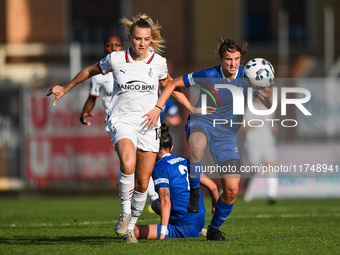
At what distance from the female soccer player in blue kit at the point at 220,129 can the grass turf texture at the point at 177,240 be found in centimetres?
43

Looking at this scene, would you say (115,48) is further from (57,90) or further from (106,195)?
(106,195)

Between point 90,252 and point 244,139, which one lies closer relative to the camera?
point 90,252

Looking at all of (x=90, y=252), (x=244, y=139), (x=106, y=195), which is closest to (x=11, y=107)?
(x=106, y=195)

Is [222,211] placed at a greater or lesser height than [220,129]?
lesser

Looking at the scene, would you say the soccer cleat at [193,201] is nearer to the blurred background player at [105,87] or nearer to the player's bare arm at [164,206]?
the player's bare arm at [164,206]

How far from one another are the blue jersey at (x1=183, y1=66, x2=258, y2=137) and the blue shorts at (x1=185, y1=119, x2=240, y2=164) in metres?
0.03

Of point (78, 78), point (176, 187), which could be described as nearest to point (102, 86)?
point (78, 78)

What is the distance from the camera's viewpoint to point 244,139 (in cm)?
1467

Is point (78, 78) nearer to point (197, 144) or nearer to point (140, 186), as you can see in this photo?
point (140, 186)

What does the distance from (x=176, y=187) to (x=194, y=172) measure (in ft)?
1.08

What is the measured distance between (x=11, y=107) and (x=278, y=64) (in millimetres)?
8870

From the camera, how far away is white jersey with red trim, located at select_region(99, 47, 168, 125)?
6125mm

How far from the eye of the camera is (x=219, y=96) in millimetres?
6305

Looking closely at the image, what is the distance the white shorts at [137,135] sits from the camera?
6.03m
